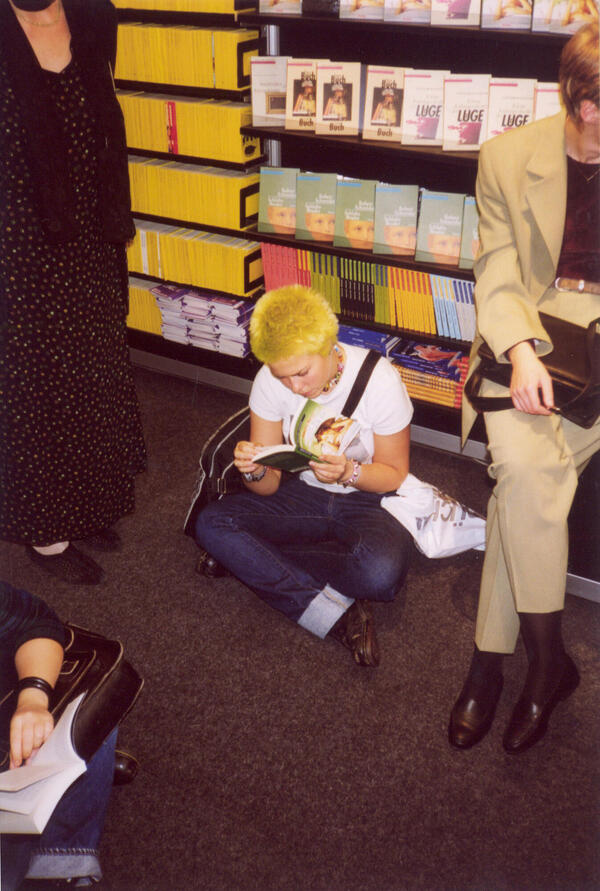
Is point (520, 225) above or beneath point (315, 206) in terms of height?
above

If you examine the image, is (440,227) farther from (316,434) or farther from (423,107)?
(316,434)

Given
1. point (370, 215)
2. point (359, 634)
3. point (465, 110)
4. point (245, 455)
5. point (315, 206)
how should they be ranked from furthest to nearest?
1. point (315, 206)
2. point (370, 215)
3. point (465, 110)
4. point (359, 634)
5. point (245, 455)

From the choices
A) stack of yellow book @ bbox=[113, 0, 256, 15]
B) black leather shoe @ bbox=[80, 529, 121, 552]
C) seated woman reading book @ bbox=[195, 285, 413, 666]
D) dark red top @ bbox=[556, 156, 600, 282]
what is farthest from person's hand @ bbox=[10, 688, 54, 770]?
stack of yellow book @ bbox=[113, 0, 256, 15]

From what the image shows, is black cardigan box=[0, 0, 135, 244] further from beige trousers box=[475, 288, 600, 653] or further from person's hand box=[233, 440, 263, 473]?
beige trousers box=[475, 288, 600, 653]

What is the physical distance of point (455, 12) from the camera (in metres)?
2.31

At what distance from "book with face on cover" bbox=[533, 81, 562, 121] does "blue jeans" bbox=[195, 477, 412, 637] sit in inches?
53.1

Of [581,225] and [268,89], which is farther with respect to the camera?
[268,89]

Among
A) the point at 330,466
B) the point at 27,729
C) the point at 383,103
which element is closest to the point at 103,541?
the point at 330,466

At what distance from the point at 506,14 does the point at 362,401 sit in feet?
4.34

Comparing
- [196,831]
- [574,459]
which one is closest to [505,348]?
[574,459]

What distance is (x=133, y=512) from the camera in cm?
263

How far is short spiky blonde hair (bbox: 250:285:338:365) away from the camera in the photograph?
1.74 m

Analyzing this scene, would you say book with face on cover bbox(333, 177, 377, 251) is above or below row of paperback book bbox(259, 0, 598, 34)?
below

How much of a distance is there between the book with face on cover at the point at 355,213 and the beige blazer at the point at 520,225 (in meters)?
0.93
